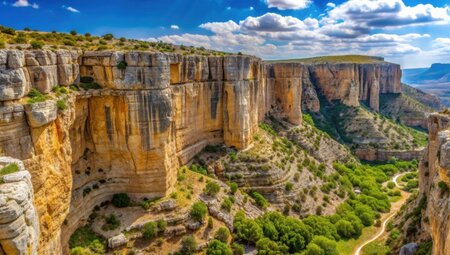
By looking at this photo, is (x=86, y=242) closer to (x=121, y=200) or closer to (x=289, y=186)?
(x=121, y=200)

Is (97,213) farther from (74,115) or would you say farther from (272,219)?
(272,219)

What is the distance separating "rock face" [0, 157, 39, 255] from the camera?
52.4 feet

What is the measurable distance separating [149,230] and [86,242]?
6.35 m

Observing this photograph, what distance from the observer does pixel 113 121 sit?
4075cm

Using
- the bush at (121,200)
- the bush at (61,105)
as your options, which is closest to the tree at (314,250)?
the bush at (121,200)

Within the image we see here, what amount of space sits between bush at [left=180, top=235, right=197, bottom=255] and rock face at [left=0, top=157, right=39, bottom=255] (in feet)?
73.5

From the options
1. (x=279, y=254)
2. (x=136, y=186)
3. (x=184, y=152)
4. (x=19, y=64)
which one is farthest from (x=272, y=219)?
(x=19, y=64)

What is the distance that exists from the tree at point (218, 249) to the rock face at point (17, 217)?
77.9 feet

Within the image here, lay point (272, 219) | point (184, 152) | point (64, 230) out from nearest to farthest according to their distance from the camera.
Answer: point (64, 230)
point (272, 219)
point (184, 152)

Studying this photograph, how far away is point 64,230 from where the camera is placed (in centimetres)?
3475

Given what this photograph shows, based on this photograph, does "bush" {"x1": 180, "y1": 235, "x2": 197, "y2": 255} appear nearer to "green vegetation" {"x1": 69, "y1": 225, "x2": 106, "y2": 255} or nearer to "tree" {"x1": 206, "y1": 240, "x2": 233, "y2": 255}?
"tree" {"x1": 206, "y1": 240, "x2": 233, "y2": 255}

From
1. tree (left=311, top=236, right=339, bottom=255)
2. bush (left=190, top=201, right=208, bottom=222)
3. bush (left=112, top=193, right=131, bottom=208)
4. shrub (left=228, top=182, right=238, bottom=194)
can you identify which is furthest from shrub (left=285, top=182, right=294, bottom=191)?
bush (left=112, top=193, right=131, bottom=208)

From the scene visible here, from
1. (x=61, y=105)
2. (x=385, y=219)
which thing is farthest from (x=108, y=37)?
(x=385, y=219)

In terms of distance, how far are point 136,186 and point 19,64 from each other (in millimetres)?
19866
